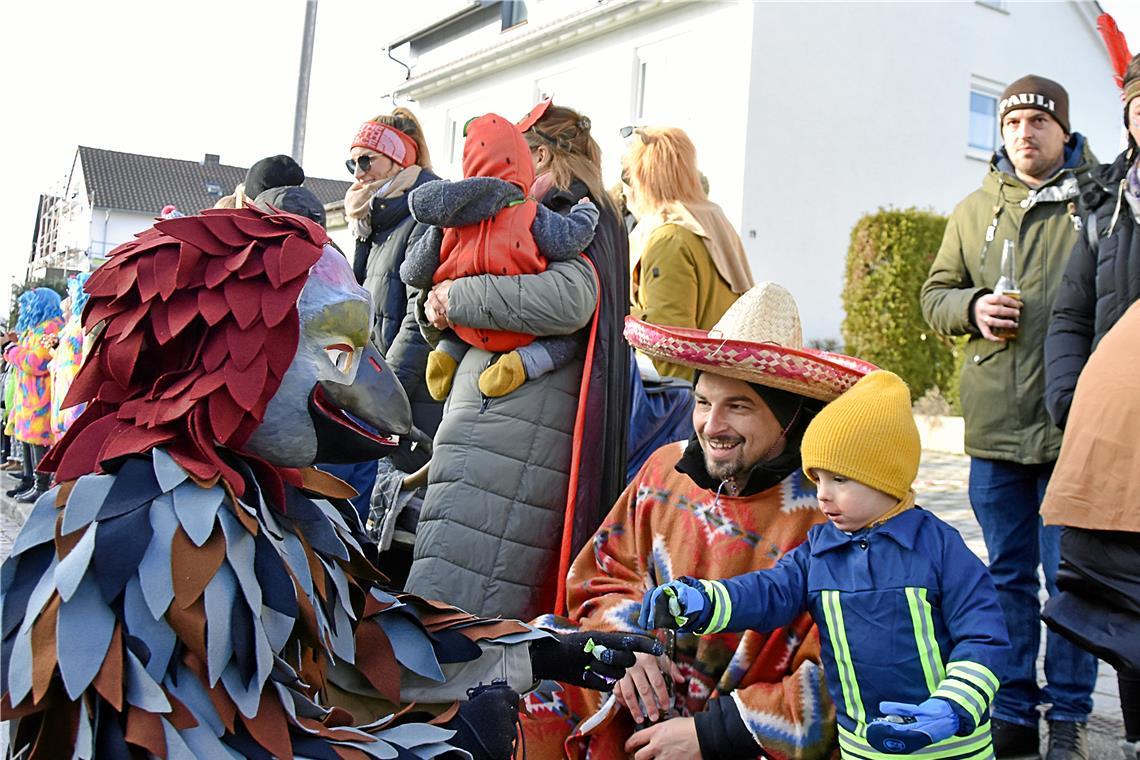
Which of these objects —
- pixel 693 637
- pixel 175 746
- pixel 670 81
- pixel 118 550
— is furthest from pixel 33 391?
pixel 670 81

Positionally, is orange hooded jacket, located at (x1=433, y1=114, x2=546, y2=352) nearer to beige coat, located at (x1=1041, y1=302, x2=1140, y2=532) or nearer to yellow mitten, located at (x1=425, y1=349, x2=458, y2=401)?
yellow mitten, located at (x1=425, y1=349, x2=458, y2=401)

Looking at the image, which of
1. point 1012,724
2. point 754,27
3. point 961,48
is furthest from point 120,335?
point 961,48

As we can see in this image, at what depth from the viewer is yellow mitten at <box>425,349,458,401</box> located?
3.38m

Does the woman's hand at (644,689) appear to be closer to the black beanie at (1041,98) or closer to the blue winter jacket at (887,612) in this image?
the blue winter jacket at (887,612)

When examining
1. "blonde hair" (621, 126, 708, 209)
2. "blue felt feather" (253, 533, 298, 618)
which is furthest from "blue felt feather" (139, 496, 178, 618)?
"blonde hair" (621, 126, 708, 209)

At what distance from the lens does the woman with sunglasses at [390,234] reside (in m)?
3.91

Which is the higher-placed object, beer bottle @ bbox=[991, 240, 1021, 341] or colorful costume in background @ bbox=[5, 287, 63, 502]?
beer bottle @ bbox=[991, 240, 1021, 341]

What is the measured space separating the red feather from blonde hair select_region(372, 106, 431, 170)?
2.63m

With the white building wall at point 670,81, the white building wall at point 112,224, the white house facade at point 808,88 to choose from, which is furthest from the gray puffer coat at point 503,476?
the white building wall at point 112,224

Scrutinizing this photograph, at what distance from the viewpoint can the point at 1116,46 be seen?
3.25 metres

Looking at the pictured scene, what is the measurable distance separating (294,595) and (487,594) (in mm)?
1570

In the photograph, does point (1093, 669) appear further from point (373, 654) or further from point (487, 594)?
A: point (373, 654)

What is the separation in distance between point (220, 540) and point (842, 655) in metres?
1.30

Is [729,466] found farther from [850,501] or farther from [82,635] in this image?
[82,635]
